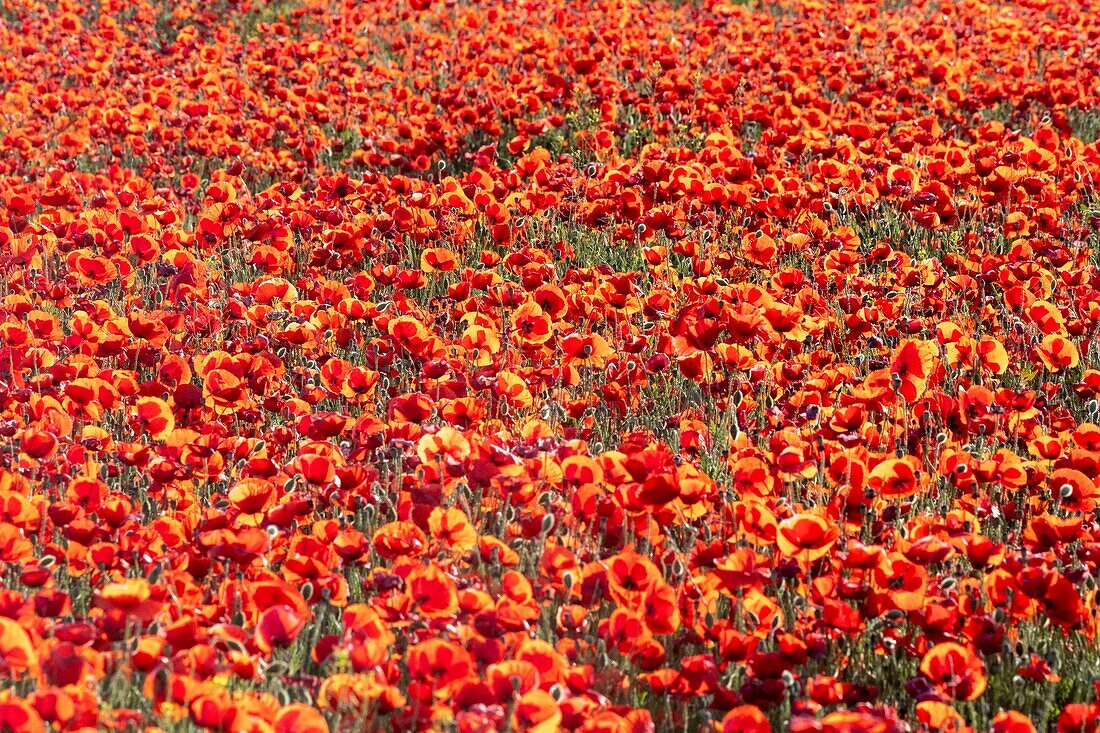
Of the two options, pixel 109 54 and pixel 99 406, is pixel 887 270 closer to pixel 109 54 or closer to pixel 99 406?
pixel 99 406

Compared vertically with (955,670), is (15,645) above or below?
above

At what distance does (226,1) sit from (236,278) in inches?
243

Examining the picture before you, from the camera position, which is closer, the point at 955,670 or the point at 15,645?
the point at 15,645

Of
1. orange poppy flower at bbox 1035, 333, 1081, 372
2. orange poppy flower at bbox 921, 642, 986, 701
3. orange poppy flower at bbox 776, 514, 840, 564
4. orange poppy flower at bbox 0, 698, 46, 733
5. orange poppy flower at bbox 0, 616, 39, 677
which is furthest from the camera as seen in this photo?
orange poppy flower at bbox 1035, 333, 1081, 372

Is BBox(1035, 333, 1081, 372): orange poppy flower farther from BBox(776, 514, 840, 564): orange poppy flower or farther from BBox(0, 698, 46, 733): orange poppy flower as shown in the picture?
BBox(0, 698, 46, 733): orange poppy flower

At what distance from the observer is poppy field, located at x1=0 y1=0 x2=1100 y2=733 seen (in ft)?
7.70

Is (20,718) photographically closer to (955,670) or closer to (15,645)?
(15,645)

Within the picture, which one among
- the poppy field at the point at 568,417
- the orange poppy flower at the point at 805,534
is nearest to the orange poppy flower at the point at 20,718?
the poppy field at the point at 568,417

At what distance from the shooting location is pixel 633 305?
4270mm

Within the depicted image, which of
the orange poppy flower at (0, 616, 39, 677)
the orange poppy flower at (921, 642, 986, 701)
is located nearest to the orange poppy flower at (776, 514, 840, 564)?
the orange poppy flower at (921, 642, 986, 701)

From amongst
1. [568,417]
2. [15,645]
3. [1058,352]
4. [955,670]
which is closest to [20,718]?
[15,645]

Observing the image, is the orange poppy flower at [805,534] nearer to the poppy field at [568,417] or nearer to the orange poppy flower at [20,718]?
the poppy field at [568,417]

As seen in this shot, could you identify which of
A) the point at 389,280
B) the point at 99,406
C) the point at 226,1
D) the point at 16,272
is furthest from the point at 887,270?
the point at 226,1

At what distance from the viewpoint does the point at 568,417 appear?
3.69 m
